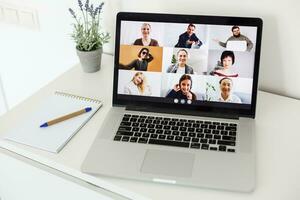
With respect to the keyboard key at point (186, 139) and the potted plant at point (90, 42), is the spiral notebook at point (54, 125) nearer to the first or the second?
the potted plant at point (90, 42)

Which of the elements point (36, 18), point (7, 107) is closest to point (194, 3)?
point (36, 18)

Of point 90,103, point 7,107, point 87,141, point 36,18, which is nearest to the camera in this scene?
point 87,141

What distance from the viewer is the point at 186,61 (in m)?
0.92

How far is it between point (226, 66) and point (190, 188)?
1.03 feet

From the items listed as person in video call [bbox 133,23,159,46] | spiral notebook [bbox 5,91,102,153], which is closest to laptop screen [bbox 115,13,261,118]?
person in video call [bbox 133,23,159,46]

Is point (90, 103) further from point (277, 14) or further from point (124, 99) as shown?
point (277, 14)

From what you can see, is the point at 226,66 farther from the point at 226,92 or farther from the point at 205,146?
the point at 205,146

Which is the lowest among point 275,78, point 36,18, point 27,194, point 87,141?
point 27,194

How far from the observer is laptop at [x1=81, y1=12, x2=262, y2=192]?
31.2 inches

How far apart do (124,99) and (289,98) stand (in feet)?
1.37

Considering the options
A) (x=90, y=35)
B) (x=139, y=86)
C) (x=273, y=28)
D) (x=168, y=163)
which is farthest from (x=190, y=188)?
(x=90, y=35)

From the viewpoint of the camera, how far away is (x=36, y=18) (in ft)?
4.36

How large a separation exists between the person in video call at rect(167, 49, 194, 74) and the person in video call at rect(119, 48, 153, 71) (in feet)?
0.20

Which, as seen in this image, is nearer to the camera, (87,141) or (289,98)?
→ (87,141)
